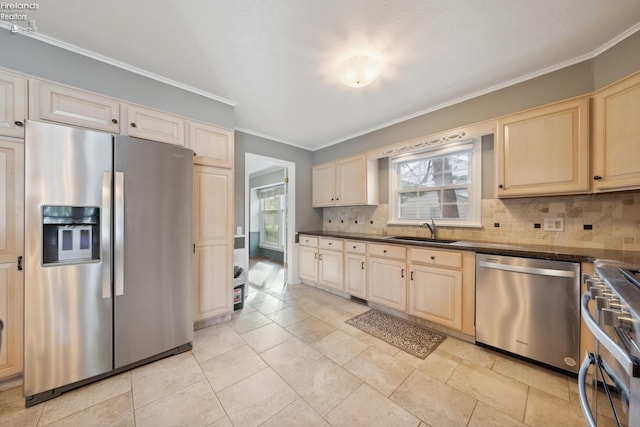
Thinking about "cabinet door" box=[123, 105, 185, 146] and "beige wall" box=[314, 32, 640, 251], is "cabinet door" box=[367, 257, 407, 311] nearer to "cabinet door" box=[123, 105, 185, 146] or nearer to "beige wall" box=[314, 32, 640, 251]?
"beige wall" box=[314, 32, 640, 251]


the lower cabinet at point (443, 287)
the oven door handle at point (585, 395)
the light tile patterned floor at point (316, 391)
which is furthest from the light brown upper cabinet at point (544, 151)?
the oven door handle at point (585, 395)

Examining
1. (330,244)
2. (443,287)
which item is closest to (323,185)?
(330,244)

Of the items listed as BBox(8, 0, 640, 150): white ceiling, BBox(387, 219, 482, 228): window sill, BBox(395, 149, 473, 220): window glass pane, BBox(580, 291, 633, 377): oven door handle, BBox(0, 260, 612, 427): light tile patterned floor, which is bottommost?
BBox(0, 260, 612, 427): light tile patterned floor

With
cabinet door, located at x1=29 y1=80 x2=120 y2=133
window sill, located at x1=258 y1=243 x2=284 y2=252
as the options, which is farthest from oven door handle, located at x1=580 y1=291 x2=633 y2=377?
window sill, located at x1=258 y1=243 x2=284 y2=252

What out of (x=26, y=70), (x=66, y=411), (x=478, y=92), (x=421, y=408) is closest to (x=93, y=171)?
(x=26, y=70)

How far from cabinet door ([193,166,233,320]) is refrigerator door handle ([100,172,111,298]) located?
0.77 m

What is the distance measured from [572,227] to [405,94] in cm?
205

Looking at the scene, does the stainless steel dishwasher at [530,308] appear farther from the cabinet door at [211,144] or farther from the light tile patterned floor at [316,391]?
the cabinet door at [211,144]

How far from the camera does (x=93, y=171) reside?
65.2 inches

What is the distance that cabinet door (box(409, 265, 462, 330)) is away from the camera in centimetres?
225

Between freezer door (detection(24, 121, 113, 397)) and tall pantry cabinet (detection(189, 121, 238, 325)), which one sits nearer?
freezer door (detection(24, 121, 113, 397))

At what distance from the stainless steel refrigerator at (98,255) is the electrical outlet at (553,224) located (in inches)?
135

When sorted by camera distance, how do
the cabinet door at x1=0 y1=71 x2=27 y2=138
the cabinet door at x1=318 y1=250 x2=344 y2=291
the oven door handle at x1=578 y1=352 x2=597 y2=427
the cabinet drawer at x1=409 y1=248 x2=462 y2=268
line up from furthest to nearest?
the cabinet door at x1=318 y1=250 x2=344 y2=291, the cabinet drawer at x1=409 y1=248 x2=462 y2=268, the cabinet door at x1=0 y1=71 x2=27 y2=138, the oven door handle at x1=578 y1=352 x2=597 y2=427

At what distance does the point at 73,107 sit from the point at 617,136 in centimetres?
422
